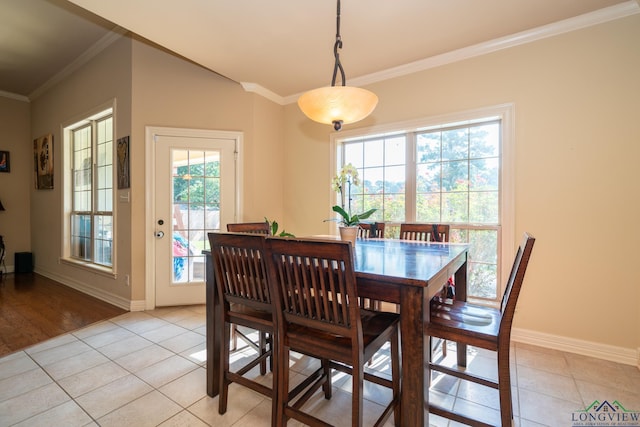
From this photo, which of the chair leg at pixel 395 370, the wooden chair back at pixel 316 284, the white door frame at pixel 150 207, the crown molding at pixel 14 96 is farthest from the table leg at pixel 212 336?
the crown molding at pixel 14 96

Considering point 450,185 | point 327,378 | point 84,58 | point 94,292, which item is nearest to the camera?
point 327,378

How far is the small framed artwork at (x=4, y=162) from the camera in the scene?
494 centimetres

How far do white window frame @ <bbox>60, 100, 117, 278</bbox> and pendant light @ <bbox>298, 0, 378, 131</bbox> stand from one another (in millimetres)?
2814

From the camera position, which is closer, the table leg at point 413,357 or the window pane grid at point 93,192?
the table leg at point 413,357

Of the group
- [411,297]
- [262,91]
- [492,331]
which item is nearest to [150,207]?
[262,91]

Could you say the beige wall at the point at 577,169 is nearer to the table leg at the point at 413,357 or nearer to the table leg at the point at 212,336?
Answer: the table leg at the point at 413,357

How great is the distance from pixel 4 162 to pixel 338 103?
639cm

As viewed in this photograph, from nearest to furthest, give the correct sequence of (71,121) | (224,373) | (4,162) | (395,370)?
(395,370) < (224,373) < (71,121) < (4,162)

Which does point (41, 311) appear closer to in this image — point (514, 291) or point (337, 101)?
point (337, 101)

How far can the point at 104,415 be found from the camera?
161cm

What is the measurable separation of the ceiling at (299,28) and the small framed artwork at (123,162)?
118 cm

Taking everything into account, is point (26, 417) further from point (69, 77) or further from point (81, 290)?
point (69, 77)

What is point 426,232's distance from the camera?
252cm

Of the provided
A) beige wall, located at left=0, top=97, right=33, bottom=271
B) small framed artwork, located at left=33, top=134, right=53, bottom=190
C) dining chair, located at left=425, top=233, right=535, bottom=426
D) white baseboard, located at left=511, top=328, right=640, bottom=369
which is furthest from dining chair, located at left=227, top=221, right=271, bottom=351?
beige wall, located at left=0, top=97, right=33, bottom=271
